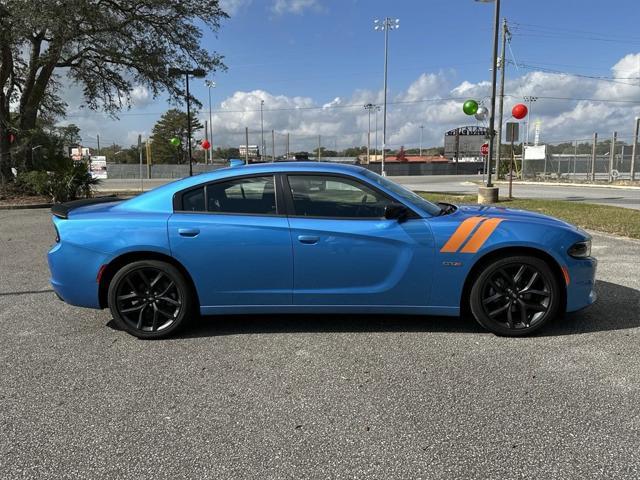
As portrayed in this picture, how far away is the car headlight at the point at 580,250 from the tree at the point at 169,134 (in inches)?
3623

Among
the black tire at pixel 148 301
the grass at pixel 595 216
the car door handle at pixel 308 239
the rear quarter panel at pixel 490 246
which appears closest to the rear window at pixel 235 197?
the car door handle at pixel 308 239

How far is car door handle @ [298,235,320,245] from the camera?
161 inches

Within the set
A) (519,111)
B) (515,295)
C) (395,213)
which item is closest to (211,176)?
(395,213)

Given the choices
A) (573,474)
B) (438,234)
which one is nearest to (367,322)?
(438,234)

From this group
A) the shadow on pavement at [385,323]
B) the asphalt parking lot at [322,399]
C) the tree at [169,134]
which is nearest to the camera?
the asphalt parking lot at [322,399]

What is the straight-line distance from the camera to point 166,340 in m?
4.30

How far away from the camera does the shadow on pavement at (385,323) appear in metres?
4.42

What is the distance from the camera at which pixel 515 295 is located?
13.6 ft

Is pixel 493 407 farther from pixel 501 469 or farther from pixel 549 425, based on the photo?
pixel 501 469

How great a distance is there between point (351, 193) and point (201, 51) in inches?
766

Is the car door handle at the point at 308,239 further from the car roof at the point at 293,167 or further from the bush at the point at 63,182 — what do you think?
the bush at the point at 63,182

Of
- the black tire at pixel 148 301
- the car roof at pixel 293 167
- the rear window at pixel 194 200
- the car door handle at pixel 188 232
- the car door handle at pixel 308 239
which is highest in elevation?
the car roof at pixel 293 167

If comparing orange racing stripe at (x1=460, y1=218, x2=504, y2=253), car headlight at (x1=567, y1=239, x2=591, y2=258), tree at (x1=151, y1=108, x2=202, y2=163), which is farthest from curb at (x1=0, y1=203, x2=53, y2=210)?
tree at (x1=151, y1=108, x2=202, y2=163)

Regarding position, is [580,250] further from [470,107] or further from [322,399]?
[470,107]
